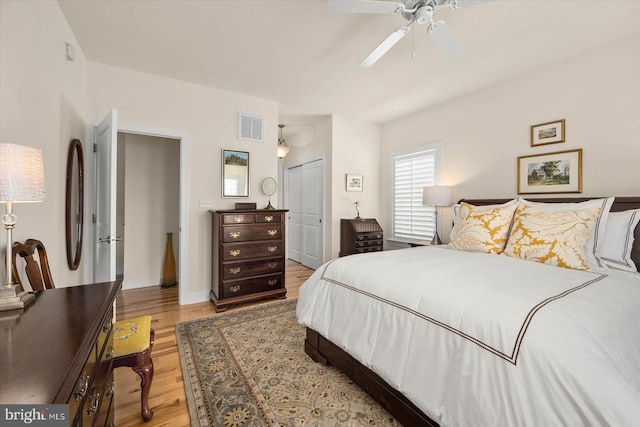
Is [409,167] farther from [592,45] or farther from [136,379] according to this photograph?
[136,379]

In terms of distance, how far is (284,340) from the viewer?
236 centimetres

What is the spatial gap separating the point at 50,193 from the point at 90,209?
858 millimetres

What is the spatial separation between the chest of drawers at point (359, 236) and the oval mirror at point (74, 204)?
3226 mm

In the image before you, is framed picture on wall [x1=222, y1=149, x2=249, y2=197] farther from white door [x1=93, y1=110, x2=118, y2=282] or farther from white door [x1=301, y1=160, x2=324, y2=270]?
white door [x1=301, y1=160, x2=324, y2=270]

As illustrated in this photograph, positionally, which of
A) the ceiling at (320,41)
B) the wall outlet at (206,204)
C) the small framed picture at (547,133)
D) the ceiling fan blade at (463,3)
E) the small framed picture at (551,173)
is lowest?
the wall outlet at (206,204)

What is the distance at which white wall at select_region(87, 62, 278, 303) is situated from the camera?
9.55 feet

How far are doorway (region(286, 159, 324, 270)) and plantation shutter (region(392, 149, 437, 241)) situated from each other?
4.29 ft

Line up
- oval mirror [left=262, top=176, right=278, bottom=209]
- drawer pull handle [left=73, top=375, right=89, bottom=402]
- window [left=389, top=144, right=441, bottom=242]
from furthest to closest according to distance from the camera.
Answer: window [left=389, top=144, right=441, bottom=242], oval mirror [left=262, top=176, right=278, bottom=209], drawer pull handle [left=73, top=375, right=89, bottom=402]

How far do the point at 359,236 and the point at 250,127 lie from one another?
7.44ft

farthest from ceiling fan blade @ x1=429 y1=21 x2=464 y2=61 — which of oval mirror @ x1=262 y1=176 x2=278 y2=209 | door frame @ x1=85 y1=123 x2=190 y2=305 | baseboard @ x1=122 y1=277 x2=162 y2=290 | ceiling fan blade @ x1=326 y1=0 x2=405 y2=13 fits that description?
baseboard @ x1=122 y1=277 x2=162 y2=290

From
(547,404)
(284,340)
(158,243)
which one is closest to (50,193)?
(284,340)

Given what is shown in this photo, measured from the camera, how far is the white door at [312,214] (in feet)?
16.0

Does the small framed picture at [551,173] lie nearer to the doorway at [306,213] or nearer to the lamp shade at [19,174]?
the doorway at [306,213]

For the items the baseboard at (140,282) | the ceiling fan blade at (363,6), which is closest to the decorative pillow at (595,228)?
the ceiling fan blade at (363,6)
